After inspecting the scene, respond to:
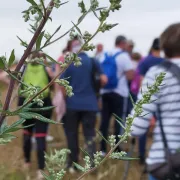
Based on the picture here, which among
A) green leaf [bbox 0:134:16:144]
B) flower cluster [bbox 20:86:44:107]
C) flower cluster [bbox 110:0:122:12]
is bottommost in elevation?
green leaf [bbox 0:134:16:144]

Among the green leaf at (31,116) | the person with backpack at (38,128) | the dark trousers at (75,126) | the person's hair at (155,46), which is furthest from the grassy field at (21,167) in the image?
the person's hair at (155,46)

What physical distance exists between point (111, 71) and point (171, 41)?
398 cm

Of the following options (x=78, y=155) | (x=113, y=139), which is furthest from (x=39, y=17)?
(x=78, y=155)

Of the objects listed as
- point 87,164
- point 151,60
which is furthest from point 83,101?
point 87,164

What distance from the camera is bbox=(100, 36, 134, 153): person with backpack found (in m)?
7.86

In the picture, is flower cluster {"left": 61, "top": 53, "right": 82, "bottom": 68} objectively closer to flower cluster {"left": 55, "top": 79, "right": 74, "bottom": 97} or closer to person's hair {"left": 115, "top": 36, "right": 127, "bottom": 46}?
flower cluster {"left": 55, "top": 79, "right": 74, "bottom": 97}

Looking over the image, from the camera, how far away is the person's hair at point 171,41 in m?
3.88

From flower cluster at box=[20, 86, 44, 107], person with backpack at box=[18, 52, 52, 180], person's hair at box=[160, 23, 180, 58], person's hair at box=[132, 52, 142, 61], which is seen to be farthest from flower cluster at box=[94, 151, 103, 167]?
person's hair at box=[132, 52, 142, 61]

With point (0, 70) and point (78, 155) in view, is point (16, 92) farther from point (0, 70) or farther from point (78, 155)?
point (78, 155)

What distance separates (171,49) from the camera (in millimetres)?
3885

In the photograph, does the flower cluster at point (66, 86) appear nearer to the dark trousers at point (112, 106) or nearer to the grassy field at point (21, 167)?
the grassy field at point (21, 167)

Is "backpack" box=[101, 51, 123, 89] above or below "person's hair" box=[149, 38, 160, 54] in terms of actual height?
below

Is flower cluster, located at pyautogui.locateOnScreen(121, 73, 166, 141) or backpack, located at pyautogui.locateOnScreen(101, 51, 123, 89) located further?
backpack, located at pyautogui.locateOnScreen(101, 51, 123, 89)

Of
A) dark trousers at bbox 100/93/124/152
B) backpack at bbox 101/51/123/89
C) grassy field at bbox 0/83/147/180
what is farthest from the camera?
dark trousers at bbox 100/93/124/152
